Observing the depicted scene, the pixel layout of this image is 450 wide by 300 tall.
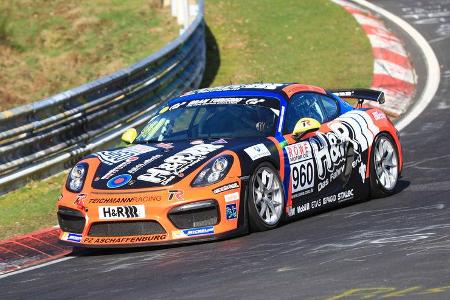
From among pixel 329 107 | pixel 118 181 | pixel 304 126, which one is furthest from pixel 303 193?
pixel 118 181

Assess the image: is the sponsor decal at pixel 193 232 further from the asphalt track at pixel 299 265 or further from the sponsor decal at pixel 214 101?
the sponsor decal at pixel 214 101

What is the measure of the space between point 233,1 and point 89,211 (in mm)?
14173

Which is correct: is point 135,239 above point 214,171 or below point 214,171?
below

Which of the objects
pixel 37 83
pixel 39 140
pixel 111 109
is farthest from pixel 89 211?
pixel 37 83

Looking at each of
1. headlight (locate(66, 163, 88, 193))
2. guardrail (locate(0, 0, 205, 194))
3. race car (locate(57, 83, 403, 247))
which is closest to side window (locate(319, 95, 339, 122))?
race car (locate(57, 83, 403, 247))

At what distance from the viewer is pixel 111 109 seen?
1338 cm

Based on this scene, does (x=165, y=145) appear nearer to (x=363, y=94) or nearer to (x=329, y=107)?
(x=329, y=107)

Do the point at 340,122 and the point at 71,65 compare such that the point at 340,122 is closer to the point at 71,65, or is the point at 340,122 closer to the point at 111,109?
the point at 111,109

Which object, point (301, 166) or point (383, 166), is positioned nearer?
point (301, 166)

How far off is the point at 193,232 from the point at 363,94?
3.52 meters

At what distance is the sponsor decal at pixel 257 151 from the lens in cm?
925

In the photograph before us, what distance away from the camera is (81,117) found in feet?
41.8

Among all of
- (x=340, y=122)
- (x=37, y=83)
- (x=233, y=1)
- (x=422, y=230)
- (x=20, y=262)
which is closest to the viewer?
(x=422, y=230)

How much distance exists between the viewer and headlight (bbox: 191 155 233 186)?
29.1 feet
